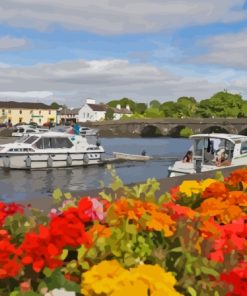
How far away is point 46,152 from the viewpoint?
40406 mm

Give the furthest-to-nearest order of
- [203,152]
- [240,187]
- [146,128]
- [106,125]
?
1. [146,128]
2. [106,125]
3. [203,152]
4. [240,187]

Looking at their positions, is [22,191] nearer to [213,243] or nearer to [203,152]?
[203,152]

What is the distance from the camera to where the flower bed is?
2350 mm

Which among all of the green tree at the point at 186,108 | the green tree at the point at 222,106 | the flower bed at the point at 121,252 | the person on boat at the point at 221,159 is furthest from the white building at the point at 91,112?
the flower bed at the point at 121,252

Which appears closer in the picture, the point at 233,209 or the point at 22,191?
the point at 233,209

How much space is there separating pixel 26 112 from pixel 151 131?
157 feet

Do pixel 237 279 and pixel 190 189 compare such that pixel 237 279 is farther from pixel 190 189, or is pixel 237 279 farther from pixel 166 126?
pixel 166 126

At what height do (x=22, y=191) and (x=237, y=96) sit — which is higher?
(x=237, y=96)

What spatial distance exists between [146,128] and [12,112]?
1960 inches

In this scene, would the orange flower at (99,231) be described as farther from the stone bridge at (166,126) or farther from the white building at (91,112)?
the white building at (91,112)

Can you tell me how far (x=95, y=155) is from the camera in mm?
43562

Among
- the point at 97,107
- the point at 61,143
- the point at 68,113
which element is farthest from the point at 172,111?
the point at 61,143

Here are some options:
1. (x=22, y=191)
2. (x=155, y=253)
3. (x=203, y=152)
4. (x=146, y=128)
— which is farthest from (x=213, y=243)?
(x=146, y=128)

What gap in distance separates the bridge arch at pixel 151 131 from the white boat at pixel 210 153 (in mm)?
95592
